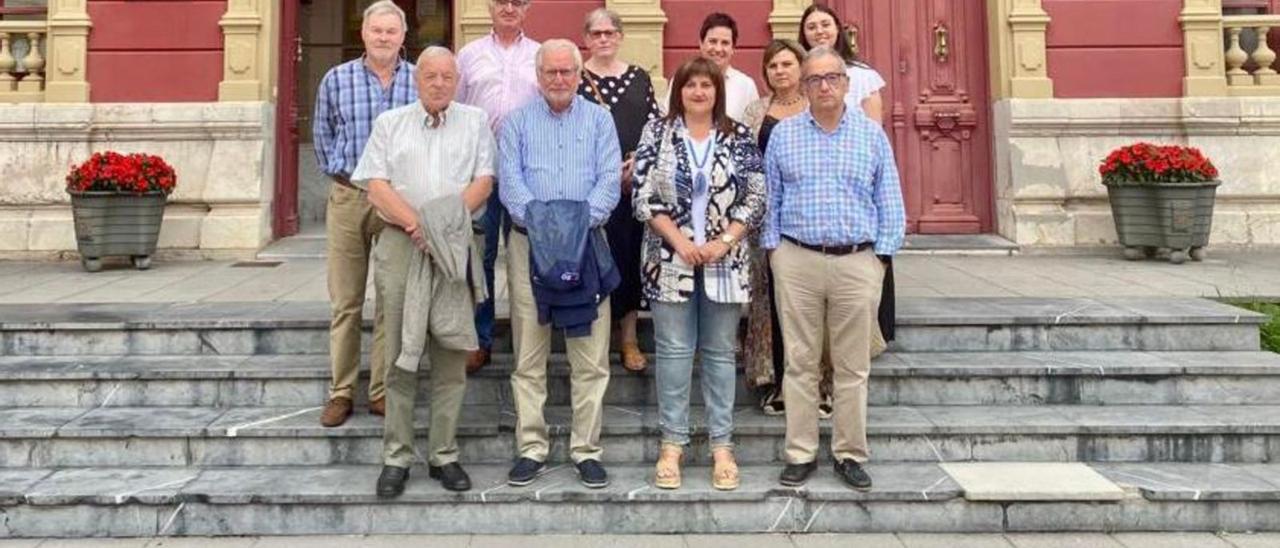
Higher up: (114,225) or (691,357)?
(114,225)

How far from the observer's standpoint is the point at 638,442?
13.2 feet

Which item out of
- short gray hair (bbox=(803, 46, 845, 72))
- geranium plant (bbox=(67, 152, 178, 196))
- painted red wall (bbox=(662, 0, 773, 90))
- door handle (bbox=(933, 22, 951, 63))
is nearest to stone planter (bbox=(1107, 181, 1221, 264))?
door handle (bbox=(933, 22, 951, 63))

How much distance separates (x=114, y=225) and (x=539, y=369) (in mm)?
5515

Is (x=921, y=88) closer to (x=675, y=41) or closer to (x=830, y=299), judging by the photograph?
(x=675, y=41)

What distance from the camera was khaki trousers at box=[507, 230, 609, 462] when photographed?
146 inches

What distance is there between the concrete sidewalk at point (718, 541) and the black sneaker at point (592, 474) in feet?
0.72

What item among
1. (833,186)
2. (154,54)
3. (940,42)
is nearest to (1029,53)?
(940,42)

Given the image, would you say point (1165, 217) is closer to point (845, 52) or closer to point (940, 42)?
point (940, 42)

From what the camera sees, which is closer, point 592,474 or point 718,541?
point 718,541

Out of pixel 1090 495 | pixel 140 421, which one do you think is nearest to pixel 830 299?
pixel 1090 495

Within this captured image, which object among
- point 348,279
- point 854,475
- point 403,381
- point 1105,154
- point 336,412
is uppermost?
point 1105,154

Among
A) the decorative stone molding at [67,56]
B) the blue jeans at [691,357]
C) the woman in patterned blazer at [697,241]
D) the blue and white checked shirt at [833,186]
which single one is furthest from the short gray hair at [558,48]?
the decorative stone molding at [67,56]

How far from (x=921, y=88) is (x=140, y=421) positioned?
7.50 metres

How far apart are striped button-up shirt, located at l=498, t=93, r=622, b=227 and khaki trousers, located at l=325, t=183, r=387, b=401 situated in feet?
2.53
